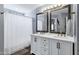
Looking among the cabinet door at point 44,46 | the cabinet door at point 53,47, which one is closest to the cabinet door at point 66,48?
the cabinet door at point 53,47

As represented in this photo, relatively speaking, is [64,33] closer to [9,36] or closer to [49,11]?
[49,11]

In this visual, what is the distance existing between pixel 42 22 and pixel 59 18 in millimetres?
551

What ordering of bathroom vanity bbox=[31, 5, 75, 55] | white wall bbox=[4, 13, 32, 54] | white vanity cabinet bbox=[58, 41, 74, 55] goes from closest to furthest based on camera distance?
1. white vanity cabinet bbox=[58, 41, 74, 55]
2. bathroom vanity bbox=[31, 5, 75, 55]
3. white wall bbox=[4, 13, 32, 54]

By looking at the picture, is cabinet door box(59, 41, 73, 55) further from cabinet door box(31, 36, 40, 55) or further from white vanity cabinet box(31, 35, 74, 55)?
cabinet door box(31, 36, 40, 55)

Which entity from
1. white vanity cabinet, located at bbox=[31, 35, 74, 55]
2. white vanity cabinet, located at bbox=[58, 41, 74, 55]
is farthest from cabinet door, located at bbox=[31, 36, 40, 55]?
white vanity cabinet, located at bbox=[58, 41, 74, 55]

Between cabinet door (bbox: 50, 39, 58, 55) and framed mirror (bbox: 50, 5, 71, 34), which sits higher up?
framed mirror (bbox: 50, 5, 71, 34)

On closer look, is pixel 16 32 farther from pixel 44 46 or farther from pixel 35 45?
pixel 44 46

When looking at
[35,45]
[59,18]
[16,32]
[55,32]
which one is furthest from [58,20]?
[16,32]

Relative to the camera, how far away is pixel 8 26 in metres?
1.70

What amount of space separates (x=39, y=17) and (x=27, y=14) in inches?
13.5

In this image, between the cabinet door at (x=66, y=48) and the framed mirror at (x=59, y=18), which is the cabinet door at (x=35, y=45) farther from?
the cabinet door at (x=66, y=48)

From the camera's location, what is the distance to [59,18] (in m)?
1.61

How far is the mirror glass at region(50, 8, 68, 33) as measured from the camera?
5.01 ft

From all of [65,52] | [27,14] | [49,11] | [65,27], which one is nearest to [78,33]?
[65,52]
